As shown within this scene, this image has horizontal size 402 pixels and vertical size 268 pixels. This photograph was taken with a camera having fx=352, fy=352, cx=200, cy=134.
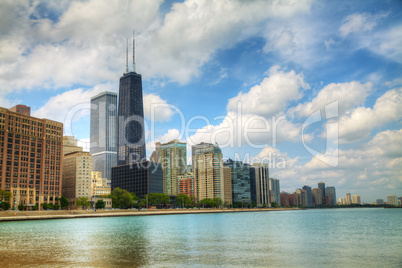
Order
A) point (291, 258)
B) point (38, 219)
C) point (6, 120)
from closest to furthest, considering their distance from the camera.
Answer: point (291, 258) < point (38, 219) < point (6, 120)

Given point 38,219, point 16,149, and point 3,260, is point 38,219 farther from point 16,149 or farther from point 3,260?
point 3,260

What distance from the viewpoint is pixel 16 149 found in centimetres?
19988

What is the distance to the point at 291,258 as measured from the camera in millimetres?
41594

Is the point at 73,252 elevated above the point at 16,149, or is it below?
below

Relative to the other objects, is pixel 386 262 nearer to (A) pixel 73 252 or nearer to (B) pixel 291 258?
(B) pixel 291 258

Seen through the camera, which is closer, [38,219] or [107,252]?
[107,252]

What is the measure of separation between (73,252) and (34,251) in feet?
18.5

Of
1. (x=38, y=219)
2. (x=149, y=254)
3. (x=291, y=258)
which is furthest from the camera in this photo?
(x=38, y=219)

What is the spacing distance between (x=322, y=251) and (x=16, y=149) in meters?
195

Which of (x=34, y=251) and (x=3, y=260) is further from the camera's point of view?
(x=34, y=251)

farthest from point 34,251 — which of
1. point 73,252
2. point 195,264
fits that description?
point 195,264

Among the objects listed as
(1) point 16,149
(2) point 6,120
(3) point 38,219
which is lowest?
(3) point 38,219

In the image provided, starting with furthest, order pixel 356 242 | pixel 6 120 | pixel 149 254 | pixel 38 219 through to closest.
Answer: pixel 6 120, pixel 38 219, pixel 356 242, pixel 149 254

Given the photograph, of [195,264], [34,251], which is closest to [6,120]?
[34,251]
